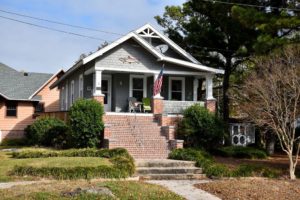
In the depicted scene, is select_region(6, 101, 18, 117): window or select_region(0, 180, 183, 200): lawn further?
select_region(6, 101, 18, 117): window

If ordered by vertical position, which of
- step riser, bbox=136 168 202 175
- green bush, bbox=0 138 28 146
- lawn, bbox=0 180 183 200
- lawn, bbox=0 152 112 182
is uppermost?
lawn, bbox=0 152 112 182

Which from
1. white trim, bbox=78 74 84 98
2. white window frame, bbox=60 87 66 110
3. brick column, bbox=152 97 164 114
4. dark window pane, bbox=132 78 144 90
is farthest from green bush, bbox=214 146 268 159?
white window frame, bbox=60 87 66 110

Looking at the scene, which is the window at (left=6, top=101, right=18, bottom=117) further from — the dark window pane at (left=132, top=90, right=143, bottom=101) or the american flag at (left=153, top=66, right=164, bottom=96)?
the american flag at (left=153, top=66, right=164, bottom=96)

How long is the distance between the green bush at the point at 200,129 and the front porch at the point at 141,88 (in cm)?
217

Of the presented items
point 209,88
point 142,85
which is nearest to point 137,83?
point 142,85

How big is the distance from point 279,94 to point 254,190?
5.12 metres

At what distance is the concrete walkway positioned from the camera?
1118 centimetres

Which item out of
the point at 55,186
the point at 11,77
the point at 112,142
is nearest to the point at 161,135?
the point at 112,142

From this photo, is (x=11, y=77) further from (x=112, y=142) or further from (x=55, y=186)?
(x=55, y=186)

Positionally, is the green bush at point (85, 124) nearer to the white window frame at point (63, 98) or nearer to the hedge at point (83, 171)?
the hedge at point (83, 171)

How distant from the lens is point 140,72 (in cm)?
2252

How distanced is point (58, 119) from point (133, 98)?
4.65 meters

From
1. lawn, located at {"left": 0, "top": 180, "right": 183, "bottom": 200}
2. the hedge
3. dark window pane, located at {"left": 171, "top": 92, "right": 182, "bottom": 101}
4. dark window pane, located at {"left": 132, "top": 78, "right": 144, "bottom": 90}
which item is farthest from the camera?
dark window pane, located at {"left": 171, "top": 92, "right": 182, "bottom": 101}

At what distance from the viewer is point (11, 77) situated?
36500 millimetres
